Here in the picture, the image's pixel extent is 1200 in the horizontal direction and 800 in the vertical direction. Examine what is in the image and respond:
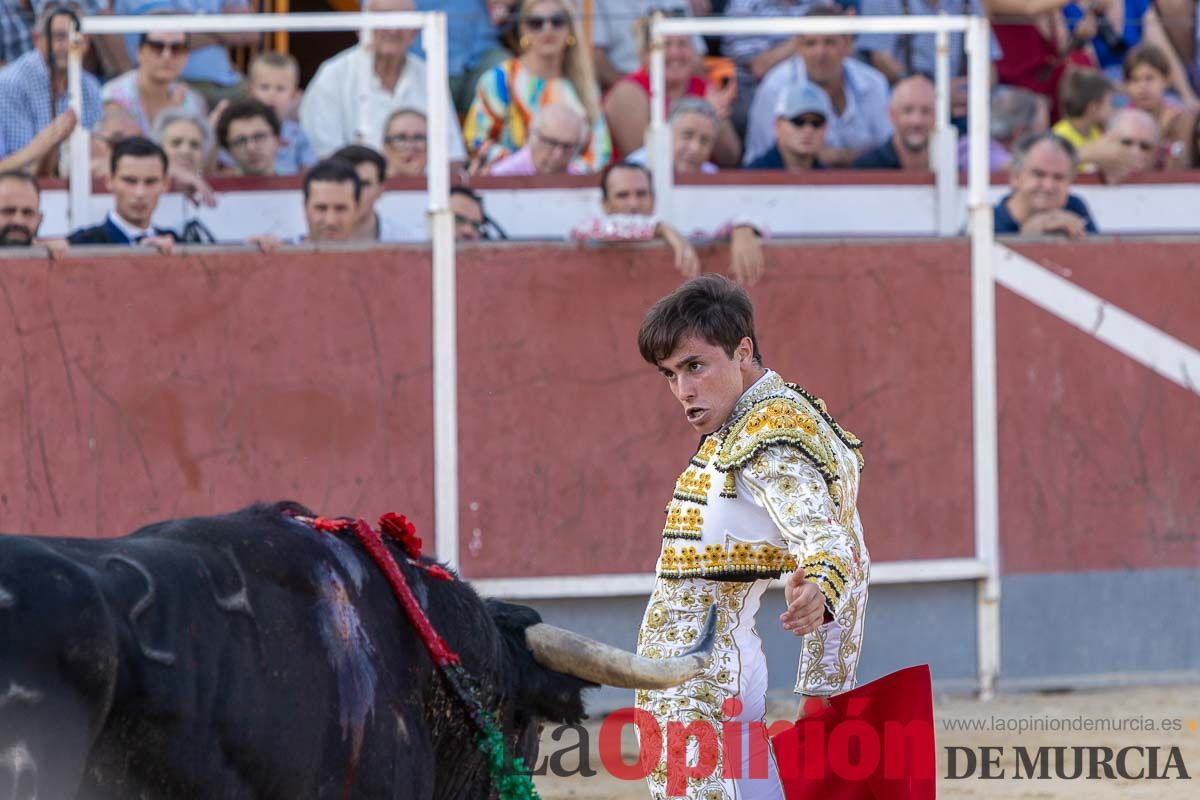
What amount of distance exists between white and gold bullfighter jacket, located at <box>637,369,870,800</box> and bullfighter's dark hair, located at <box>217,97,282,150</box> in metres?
4.08

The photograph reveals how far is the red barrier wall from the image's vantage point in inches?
247

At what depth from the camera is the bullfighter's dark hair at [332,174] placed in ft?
20.6

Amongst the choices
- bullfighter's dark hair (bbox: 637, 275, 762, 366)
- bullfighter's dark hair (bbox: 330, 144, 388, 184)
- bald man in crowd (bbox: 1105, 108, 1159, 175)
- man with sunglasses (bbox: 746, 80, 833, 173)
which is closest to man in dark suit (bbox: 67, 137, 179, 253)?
bullfighter's dark hair (bbox: 330, 144, 388, 184)

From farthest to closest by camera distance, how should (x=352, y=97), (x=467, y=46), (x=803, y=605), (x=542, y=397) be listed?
1. (x=467, y=46)
2. (x=352, y=97)
3. (x=542, y=397)
4. (x=803, y=605)

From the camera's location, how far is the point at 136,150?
616cm

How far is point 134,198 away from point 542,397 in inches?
61.7

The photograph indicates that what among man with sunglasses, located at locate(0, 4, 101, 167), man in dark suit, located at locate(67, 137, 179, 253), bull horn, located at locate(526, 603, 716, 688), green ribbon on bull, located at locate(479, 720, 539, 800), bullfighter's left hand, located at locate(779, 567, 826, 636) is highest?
man with sunglasses, located at locate(0, 4, 101, 167)

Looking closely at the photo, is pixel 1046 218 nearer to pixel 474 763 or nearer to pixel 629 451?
pixel 629 451

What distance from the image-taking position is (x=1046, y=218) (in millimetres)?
6891

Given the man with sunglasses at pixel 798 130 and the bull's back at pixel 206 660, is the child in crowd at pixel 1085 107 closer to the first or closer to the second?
the man with sunglasses at pixel 798 130

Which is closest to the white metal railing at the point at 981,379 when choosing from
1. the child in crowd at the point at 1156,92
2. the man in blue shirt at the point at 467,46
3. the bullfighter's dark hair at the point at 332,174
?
the bullfighter's dark hair at the point at 332,174

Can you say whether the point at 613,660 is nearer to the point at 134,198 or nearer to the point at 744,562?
the point at 744,562

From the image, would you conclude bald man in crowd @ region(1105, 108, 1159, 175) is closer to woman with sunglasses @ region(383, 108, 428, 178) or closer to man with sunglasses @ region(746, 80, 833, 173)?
man with sunglasses @ region(746, 80, 833, 173)

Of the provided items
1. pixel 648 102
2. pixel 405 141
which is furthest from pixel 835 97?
pixel 405 141
